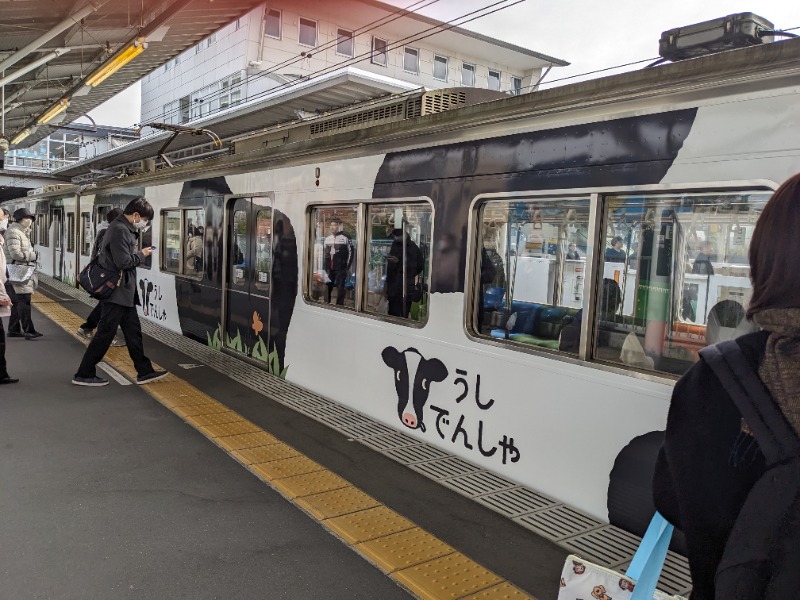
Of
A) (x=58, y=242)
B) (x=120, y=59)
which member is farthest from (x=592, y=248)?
(x=58, y=242)

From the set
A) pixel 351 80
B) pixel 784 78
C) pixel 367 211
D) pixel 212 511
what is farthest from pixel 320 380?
pixel 351 80

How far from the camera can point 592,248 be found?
344 cm

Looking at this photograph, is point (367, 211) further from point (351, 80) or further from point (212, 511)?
point (351, 80)


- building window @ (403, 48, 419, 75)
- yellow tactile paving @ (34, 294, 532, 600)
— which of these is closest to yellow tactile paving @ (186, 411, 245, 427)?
yellow tactile paving @ (34, 294, 532, 600)

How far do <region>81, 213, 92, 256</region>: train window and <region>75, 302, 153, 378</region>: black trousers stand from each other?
7.88 metres

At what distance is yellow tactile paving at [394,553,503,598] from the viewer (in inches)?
114

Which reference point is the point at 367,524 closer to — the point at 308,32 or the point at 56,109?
the point at 56,109

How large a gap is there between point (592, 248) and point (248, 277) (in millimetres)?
4378

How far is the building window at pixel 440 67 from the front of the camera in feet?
117

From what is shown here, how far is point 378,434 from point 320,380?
1.06 m

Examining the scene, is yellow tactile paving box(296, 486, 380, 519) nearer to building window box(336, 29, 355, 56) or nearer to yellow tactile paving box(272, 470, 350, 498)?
yellow tactile paving box(272, 470, 350, 498)

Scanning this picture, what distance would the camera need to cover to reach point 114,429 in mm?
4957

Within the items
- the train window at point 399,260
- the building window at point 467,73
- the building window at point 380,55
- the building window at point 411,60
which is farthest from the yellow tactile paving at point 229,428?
the building window at point 467,73

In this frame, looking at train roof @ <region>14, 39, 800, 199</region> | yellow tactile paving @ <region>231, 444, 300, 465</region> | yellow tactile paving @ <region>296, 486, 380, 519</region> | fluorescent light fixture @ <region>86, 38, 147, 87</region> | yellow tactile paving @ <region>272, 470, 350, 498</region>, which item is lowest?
→ yellow tactile paving @ <region>296, 486, 380, 519</region>
